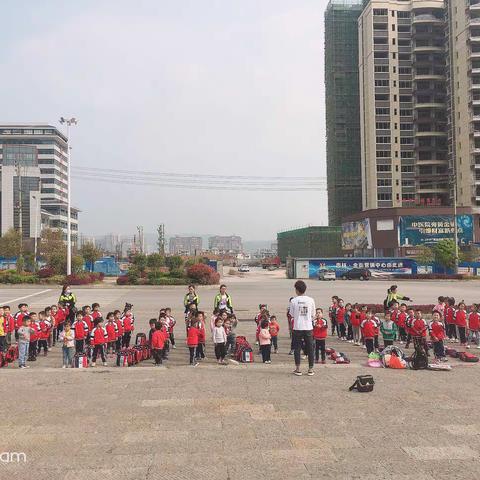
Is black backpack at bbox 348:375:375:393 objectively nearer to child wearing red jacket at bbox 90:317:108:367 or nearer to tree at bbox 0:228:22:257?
child wearing red jacket at bbox 90:317:108:367

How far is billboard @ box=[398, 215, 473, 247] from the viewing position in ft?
216

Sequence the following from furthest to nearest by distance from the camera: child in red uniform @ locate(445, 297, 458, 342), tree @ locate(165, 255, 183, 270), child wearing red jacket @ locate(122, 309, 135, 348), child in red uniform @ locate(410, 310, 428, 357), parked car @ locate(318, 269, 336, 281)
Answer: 1. parked car @ locate(318, 269, 336, 281)
2. tree @ locate(165, 255, 183, 270)
3. child in red uniform @ locate(445, 297, 458, 342)
4. child wearing red jacket @ locate(122, 309, 135, 348)
5. child in red uniform @ locate(410, 310, 428, 357)

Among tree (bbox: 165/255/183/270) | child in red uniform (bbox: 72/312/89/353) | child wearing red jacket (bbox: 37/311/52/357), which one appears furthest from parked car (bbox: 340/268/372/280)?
child in red uniform (bbox: 72/312/89/353)

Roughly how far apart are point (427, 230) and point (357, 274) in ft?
66.2

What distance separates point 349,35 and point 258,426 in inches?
3980

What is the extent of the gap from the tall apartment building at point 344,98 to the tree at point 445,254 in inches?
1789

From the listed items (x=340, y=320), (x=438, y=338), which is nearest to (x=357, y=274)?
(x=340, y=320)

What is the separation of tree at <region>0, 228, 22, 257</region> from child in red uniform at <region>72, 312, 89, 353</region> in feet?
150

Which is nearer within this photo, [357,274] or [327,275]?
[327,275]

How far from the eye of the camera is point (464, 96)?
243 feet

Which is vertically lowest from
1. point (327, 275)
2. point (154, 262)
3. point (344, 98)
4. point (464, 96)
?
point (327, 275)

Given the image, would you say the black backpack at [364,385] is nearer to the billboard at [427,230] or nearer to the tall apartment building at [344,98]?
the billboard at [427,230]

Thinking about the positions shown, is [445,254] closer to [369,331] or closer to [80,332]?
[369,331]

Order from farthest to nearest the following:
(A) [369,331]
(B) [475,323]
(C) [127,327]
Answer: (B) [475,323] → (C) [127,327] → (A) [369,331]
